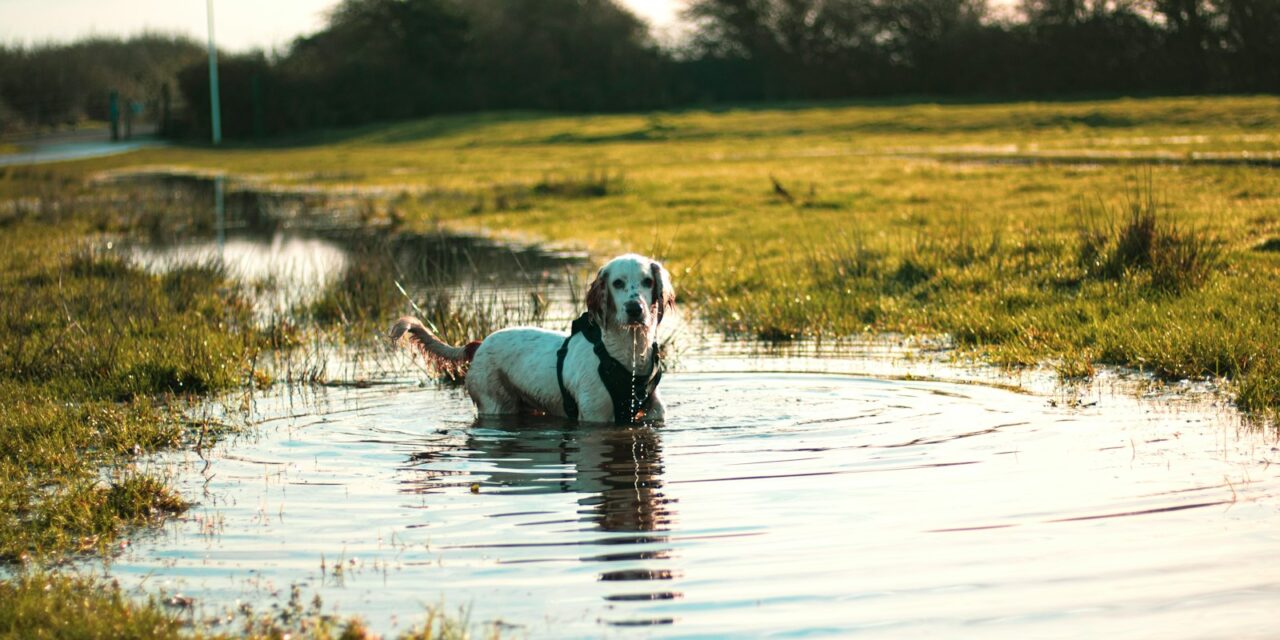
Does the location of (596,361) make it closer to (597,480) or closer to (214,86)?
(597,480)

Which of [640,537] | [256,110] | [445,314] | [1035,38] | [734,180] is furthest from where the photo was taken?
[256,110]

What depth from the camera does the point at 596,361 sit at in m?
9.42

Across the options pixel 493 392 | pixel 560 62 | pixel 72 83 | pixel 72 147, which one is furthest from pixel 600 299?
pixel 72 83

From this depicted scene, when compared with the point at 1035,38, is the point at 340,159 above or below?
below

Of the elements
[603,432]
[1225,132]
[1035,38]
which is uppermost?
[1035,38]

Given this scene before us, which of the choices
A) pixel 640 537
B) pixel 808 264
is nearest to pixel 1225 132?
pixel 808 264

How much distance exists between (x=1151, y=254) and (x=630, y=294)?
6.63 m

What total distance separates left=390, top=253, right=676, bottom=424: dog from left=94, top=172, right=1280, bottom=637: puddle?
24 centimetres

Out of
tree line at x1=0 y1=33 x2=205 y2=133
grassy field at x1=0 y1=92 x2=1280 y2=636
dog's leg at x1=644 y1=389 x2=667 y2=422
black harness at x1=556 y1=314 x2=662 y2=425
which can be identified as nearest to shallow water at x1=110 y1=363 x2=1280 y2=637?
dog's leg at x1=644 y1=389 x2=667 y2=422

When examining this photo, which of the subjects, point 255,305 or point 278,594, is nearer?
point 278,594

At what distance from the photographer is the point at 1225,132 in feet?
112

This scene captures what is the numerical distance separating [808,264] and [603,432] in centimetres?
715

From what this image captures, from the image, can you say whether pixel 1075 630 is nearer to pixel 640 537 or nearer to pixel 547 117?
pixel 640 537

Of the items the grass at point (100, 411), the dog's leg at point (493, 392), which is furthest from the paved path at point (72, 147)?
the dog's leg at point (493, 392)
